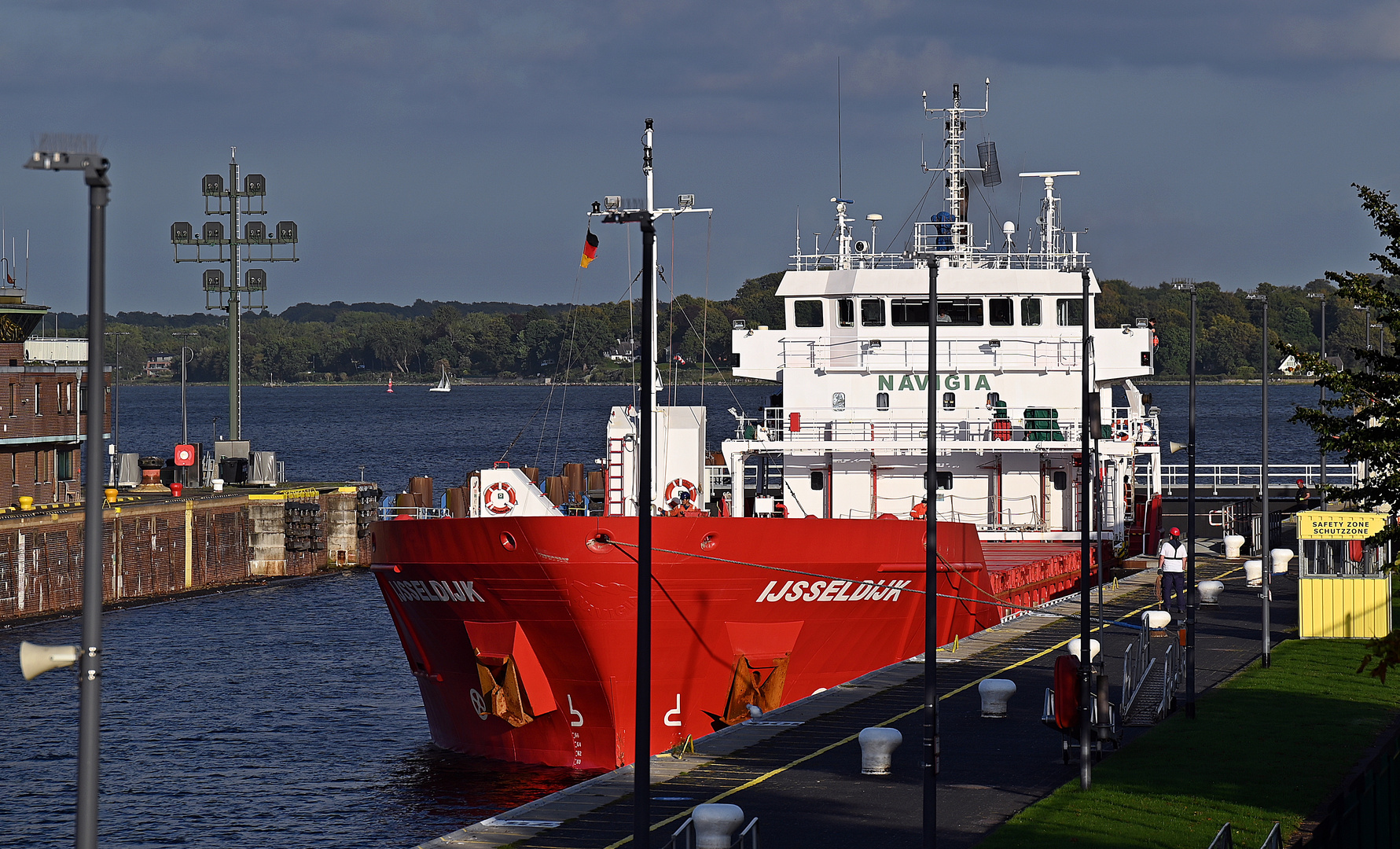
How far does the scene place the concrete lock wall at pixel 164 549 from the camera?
45406 mm

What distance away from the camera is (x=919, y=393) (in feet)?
107

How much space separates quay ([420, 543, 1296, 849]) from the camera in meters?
17.1

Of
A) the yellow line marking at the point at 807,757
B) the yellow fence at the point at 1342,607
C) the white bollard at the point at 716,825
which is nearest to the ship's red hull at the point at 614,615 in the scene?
the yellow line marking at the point at 807,757

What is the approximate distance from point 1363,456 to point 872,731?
677 centimetres

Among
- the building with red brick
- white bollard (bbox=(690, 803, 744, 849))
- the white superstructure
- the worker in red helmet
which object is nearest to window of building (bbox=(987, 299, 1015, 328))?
the white superstructure

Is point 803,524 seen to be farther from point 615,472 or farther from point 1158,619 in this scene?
point 1158,619

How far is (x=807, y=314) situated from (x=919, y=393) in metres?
3.22

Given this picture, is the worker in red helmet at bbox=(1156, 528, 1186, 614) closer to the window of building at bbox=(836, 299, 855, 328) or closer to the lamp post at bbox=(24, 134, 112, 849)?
the window of building at bbox=(836, 299, 855, 328)

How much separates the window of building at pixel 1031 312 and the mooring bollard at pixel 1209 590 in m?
7.64

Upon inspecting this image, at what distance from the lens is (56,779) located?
29.5 metres

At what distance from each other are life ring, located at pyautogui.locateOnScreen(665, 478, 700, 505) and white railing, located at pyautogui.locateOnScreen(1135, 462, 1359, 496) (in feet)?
39.7

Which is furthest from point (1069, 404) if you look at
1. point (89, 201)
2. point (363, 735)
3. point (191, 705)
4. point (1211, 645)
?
point (89, 201)

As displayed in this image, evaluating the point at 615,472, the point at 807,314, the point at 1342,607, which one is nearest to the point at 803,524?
the point at 615,472

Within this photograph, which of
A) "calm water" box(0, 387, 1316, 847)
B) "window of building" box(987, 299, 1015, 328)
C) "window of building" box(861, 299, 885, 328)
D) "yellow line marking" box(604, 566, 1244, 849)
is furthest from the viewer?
"window of building" box(861, 299, 885, 328)
